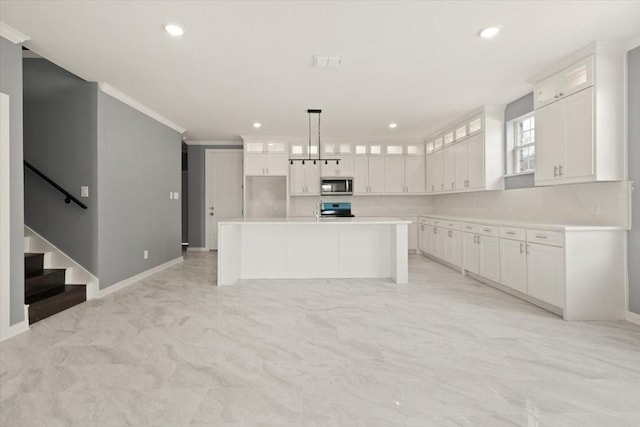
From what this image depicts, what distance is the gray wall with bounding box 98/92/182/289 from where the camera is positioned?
13.9 feet

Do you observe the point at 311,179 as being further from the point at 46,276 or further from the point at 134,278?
the point at 46,276

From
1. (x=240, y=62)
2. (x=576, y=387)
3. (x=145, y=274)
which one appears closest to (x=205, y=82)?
(x=240, y=62)

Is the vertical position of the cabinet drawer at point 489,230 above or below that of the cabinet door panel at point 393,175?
below

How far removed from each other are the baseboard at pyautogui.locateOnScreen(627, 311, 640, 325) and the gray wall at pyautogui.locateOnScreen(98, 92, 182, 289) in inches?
225

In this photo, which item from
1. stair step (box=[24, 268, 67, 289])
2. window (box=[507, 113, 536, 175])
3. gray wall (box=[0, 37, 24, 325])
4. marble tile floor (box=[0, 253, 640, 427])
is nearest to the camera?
marble tile floor (box=[0, 253, 640, 427])

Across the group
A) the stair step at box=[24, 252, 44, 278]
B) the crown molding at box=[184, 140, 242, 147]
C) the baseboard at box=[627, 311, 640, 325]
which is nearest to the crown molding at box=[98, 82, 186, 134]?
the crown molding at box=[184, 140, 242, 147]

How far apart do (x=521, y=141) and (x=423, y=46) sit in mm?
2735

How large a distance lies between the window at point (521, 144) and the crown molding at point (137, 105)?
18.2 feet

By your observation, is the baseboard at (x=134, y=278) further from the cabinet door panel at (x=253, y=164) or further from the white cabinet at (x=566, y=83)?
the white cabinet at (x=566, y=83)

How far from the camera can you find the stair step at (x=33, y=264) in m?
3.74

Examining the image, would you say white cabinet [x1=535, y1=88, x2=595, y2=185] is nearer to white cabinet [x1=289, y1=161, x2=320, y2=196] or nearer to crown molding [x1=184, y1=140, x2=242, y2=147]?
white cabinet [x1=289, y1=161, x2=320, y2=196]

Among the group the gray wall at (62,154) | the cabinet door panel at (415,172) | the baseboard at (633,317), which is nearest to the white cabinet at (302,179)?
the cabinet door panel at (415,172)

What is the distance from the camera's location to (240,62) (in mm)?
3561

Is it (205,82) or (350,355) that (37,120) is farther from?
(350,355)
